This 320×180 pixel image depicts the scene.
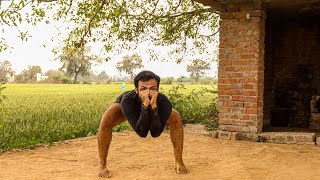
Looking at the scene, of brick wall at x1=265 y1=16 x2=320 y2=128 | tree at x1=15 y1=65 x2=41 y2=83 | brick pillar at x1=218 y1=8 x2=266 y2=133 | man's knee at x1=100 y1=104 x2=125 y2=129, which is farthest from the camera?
tree at x1=15 y1=65 x2=41 y2=83

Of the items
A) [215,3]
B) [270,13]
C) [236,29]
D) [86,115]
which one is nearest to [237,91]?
[236,29]

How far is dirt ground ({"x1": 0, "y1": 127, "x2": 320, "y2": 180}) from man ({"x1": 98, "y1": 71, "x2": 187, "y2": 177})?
37 centimetres

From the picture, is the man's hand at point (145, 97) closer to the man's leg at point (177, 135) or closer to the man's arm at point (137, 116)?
the man's arm at point (137, 116)

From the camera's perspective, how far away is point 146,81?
12.6 feet

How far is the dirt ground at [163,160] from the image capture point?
14.1 ft

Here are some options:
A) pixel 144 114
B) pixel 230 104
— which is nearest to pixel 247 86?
pixel 230 104

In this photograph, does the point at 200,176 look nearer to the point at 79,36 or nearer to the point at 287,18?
the point at 79,36

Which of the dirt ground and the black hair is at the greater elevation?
the black hair

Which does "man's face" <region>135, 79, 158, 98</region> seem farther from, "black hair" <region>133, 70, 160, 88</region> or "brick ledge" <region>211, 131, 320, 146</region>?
"brick ledge" <region>211, 131, 320, 146</region>

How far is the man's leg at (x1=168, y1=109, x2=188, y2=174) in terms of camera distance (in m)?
4.21

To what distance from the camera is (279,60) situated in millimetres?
9156

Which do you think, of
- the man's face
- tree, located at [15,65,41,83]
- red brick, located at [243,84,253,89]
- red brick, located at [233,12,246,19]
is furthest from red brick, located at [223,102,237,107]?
tree, located at [15,65,41,83]

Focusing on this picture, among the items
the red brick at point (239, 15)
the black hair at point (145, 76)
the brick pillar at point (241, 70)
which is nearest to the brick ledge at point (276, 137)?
the brick pillar at point (241, 70)

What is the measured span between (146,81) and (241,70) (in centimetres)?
336
